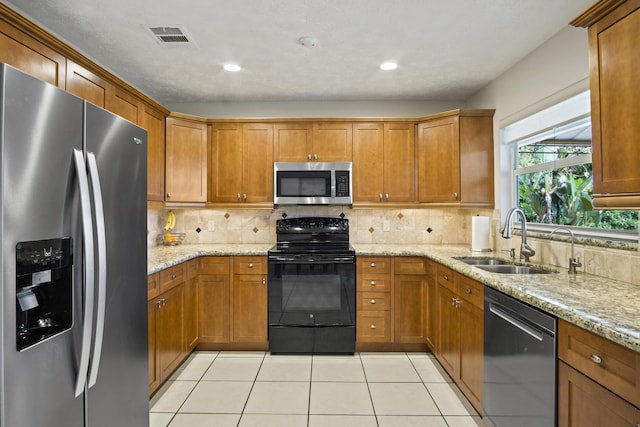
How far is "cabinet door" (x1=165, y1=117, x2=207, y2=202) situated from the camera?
11.3 feet

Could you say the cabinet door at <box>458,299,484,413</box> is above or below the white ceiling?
below

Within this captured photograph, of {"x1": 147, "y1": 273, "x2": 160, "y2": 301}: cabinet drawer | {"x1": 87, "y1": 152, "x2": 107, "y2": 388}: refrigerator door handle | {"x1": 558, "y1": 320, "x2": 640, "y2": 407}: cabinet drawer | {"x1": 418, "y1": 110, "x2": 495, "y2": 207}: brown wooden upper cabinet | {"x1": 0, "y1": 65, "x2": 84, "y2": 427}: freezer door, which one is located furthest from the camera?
{"x1": 418, "y1": 110, "x2": 495, "y2": 207}: brown wooden upper cabinet

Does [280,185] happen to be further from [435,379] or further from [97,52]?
[435,379]

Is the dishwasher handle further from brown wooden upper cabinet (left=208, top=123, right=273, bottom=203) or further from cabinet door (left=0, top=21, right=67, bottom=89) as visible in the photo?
cabinet door (left=0, top=21, right=67, bottom=89)

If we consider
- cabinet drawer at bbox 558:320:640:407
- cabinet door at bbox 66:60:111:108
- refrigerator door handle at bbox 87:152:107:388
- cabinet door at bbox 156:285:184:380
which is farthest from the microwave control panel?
refrigerator door handle at bbox 87:152:107:388

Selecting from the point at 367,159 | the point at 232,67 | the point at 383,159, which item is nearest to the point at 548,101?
the point at 383,159

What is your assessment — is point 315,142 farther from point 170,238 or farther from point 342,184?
point 170,238

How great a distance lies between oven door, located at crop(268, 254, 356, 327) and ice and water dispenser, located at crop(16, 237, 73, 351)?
7.05 feet

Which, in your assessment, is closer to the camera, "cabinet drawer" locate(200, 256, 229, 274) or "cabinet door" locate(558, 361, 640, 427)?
"cabinet door" locate(558, 361, 640, 427)

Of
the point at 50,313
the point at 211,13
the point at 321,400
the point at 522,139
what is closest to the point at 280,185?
the point at 211,13

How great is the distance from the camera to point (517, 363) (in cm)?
168

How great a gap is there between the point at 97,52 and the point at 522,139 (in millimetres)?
3456

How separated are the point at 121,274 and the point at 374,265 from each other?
7.38ft

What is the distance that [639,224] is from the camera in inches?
71.5
